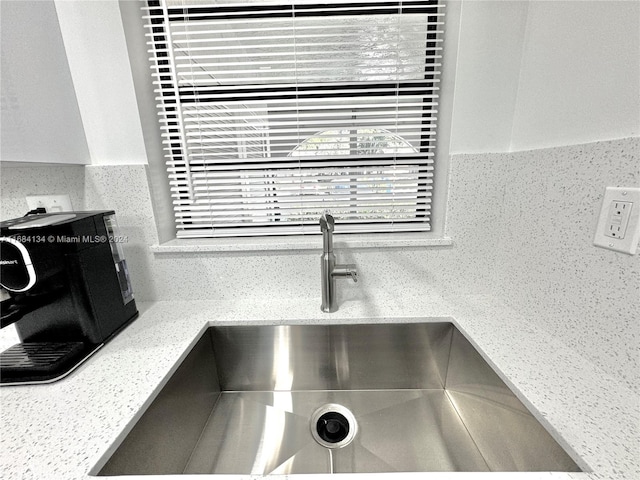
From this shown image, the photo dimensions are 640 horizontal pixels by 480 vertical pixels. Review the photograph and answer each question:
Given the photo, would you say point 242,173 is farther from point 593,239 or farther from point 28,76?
point 593,239

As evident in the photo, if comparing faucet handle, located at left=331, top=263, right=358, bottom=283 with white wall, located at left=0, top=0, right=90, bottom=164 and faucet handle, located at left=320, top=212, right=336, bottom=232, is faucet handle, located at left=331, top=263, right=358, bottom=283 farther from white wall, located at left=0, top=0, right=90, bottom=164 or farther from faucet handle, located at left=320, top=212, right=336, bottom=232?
white wall, located at left=0, top=0, right=90, bottom=164

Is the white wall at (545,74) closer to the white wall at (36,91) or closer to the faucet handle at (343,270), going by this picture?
the faucet handle at (343,270)

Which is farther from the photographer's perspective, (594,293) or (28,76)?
(28,76)

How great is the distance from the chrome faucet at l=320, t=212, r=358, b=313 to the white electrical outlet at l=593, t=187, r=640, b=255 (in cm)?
57

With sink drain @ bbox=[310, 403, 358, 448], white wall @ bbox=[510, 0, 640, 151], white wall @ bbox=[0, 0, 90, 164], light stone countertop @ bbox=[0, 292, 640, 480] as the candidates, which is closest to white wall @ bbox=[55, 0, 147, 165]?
white wall @ bbox=[0, 0, 90, 164]

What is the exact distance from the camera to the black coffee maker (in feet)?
2.09

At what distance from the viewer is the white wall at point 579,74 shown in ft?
1.81

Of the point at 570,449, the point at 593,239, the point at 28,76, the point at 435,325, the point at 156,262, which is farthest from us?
the point at 156,262

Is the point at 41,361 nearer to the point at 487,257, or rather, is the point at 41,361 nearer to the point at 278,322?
the point at 278,322

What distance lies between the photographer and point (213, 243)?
104 cm

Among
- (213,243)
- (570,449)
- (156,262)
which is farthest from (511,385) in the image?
(156,262)

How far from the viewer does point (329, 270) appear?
→ 88 centimetres

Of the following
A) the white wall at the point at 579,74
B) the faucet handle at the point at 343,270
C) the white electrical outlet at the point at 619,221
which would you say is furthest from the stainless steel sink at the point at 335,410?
the white wall at the point at 579,74

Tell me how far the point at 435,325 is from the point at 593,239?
1.49 ft
